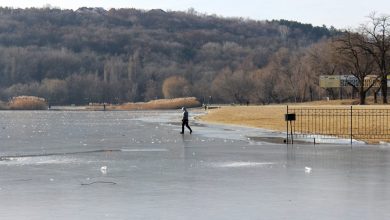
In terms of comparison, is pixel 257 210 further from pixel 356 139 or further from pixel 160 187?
pixel 356 139

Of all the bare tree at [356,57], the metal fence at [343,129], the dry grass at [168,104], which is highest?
the bare tree at [356,57]

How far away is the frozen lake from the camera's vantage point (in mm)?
11453

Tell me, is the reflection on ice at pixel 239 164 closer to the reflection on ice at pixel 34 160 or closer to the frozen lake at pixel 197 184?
the frozen lake at pixel 197 184

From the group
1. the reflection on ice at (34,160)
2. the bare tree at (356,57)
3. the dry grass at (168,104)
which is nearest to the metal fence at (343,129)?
the reflection on ice at (34,160)

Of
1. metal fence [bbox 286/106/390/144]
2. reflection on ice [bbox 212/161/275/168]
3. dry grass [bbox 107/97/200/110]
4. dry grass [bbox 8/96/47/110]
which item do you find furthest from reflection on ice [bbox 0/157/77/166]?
dry grass [bbox 8/96/47/110]

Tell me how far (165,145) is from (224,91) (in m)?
127

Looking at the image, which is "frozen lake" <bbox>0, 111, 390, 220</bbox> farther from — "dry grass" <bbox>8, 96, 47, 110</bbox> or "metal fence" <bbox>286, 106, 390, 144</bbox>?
"dry grass" <bbox>8, 96, 47, 110</bbox>

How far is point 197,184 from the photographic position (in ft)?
49.1

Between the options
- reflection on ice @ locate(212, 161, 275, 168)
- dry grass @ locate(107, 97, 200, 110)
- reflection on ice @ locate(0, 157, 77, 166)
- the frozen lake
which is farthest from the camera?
dry grass @ locate(107, 97, 200, 110)

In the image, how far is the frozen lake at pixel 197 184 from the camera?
11.5 m

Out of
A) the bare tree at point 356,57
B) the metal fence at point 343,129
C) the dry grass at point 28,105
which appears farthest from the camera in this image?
the dry grass at point 28,105

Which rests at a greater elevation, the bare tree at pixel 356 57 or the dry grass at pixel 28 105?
the bare tree at pixel 356 57

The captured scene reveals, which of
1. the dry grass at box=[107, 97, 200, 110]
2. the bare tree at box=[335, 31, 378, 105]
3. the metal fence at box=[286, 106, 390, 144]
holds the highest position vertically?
the bare tree at box=[335, 31, 378, 105]

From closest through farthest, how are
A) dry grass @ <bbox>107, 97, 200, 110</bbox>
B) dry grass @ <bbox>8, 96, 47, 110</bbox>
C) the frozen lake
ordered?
the frozen lake
dry grass @ <bbox>107, 97, 200, 110</bbox>
dry grass @ <bbox>8, 96, 47, 110</bbox>
